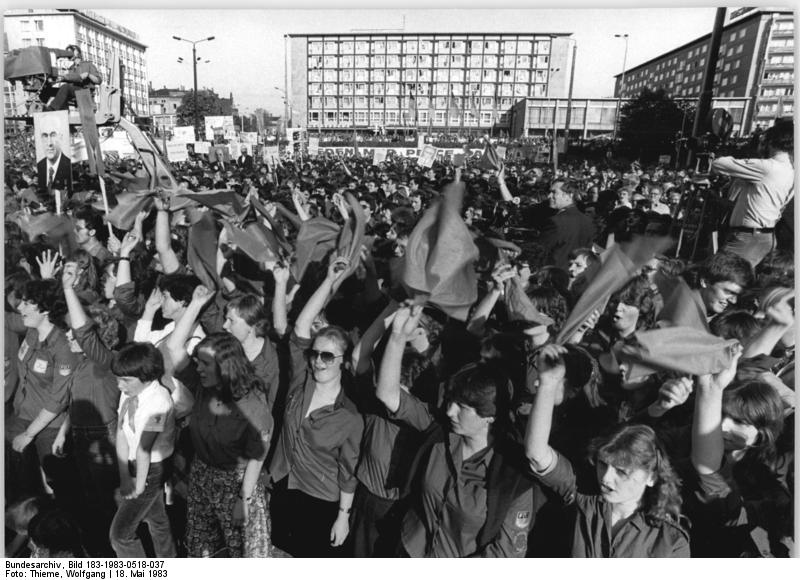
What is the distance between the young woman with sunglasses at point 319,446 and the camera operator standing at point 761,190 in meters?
4.03

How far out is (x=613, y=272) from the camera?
2.48 m

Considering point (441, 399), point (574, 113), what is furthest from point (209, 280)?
point (574, 113)

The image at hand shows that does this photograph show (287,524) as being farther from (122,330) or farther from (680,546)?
(680,546)

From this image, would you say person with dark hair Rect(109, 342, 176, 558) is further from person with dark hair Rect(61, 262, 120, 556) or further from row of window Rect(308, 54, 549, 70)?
row of window Rect(308, 54, 549, 70)

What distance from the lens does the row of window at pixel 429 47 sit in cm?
9744

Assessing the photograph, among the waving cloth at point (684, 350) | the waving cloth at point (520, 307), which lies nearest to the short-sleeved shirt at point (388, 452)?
the waving cloth at point (520, 307)

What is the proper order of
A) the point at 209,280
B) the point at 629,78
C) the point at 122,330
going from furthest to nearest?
the point at 629,78 → the point at 209,280 → the point at 122,330

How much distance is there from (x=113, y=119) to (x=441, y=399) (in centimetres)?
812

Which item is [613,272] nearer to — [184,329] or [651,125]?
[184,329]

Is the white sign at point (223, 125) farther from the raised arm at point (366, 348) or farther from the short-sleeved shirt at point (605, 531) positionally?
the short-sleeved shirt at point (605, 531)

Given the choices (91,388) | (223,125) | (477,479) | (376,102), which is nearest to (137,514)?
(91,388)

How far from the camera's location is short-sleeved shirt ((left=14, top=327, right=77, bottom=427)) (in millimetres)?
→ 3598

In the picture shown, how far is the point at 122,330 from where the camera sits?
4273mm

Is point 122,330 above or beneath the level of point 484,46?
beneath
